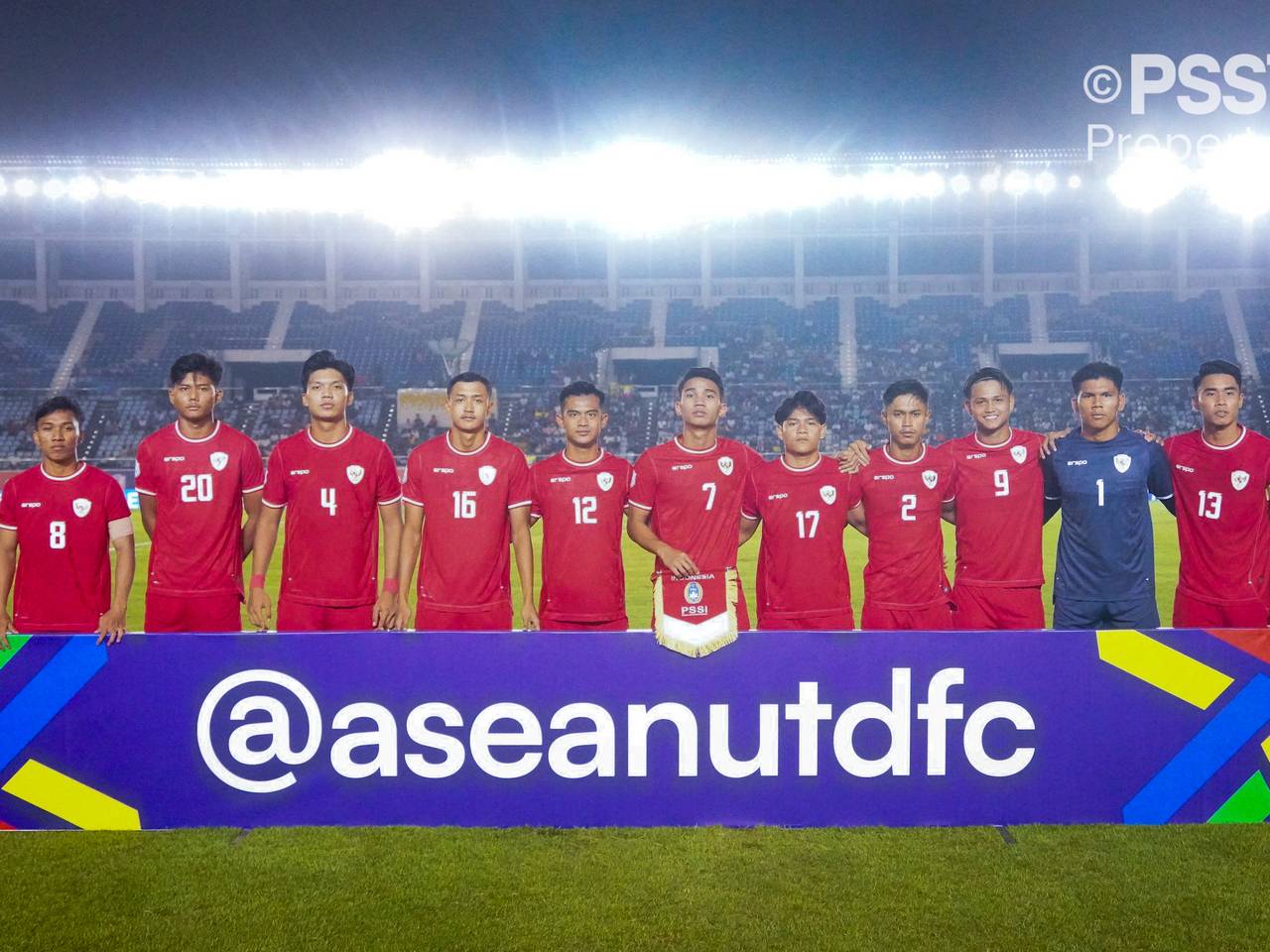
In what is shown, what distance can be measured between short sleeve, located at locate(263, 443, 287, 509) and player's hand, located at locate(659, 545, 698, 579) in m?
2.04

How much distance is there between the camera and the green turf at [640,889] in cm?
329

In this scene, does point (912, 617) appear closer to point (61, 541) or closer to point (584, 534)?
point (584, 534)

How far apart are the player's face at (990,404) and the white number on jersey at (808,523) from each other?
3.15 feet

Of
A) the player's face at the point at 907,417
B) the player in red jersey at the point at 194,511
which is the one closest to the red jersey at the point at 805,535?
the player's face at the point at 907,417

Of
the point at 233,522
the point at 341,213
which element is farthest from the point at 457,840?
the point at 341,213

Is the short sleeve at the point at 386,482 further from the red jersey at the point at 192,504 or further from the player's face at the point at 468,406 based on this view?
the red jersey at the point at 192,504

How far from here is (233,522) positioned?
16.9ft

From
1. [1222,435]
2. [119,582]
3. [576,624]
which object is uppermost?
[1222,435]

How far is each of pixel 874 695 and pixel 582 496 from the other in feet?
6.01

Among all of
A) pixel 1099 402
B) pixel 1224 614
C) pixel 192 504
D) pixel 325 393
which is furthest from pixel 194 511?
pixel 1224 614

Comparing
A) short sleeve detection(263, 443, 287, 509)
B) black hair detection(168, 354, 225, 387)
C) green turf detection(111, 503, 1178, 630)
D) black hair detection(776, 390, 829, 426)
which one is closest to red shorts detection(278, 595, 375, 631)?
short sleeve detection(263, 443, 287, 509)

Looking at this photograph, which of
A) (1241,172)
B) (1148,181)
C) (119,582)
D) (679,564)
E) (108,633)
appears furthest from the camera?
(1148,181)

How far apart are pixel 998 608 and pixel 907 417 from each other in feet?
3.68

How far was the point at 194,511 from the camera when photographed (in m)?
5.06
